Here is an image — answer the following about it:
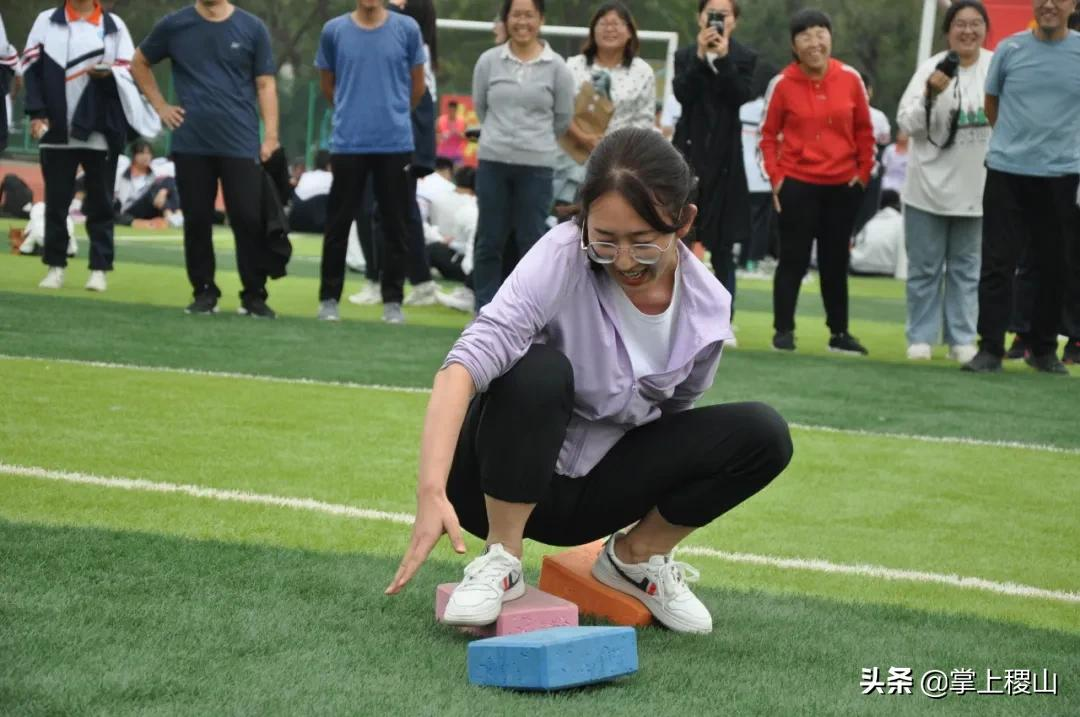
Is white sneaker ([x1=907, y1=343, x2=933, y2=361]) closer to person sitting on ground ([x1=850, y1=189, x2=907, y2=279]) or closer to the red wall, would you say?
the red wall

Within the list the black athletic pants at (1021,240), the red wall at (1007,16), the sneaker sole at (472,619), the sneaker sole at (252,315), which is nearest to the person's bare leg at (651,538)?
the sneaker sole at (472,619)

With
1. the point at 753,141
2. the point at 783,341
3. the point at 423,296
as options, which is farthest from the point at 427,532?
the point at 753,141

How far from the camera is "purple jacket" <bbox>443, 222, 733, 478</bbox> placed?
3486mm

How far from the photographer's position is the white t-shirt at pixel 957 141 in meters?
9.98

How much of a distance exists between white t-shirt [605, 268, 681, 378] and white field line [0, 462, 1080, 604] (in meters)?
1.00

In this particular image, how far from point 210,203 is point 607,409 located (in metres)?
6.66

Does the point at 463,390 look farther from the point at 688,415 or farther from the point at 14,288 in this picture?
the point at 14,288

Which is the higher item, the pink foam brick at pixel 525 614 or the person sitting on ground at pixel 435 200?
the pink foam brick at pixel 525 614

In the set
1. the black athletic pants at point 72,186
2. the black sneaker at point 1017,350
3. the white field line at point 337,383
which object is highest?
the black athletic pants at point 72,186

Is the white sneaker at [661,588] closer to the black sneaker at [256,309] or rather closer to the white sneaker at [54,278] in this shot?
the black sneaker at [256,309]

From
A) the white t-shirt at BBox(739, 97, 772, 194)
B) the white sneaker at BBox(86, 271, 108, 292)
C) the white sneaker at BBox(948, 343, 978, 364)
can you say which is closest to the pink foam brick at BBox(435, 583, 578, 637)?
the white sneaker at BBox(948, 343, 978, 364)

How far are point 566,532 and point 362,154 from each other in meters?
6.54

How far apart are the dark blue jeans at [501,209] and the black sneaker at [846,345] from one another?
199 cm

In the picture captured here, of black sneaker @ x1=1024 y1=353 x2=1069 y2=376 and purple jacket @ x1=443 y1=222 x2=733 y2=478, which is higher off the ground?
purple jacket @ x1=443 y1=222 x2=733 y2=478
